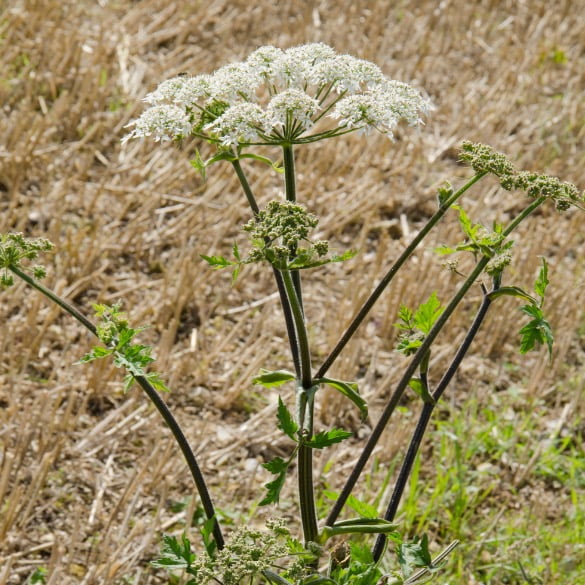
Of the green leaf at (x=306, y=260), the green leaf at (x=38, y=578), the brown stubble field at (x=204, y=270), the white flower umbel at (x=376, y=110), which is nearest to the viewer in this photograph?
the green leaf at (x=306, y=260)

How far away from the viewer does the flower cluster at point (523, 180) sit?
2.28 m

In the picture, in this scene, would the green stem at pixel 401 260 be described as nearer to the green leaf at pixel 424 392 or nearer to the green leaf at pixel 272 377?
the green leaf at pixel 272 377

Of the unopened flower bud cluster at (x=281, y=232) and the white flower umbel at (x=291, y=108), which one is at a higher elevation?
the white flower umbel at (x=291, y=108)

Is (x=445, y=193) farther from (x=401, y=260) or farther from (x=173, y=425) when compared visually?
(x=173, y=425)

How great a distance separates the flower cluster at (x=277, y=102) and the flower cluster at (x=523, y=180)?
0.71 ft

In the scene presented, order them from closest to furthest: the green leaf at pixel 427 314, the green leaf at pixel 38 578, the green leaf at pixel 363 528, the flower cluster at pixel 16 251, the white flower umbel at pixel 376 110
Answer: the flower cluster at pixel 16 251, the white flower umbel at pixel 376 110, the green leaf at pixel 363 528, the green leaf at pixel 427 314, the green leaf at pixel 38 578

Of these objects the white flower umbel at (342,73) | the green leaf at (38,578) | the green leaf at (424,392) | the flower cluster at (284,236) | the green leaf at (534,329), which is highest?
the white flower umbel at (342,73)

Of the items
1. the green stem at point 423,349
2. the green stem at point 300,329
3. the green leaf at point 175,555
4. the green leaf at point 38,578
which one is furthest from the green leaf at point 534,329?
the green leaf at point 38,578

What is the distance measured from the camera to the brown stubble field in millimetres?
3803

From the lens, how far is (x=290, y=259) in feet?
7.03

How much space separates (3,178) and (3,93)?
1.05m

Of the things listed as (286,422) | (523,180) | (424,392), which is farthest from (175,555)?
(523,180)

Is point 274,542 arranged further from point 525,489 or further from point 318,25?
point 318,25

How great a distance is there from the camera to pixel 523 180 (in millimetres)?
2297
